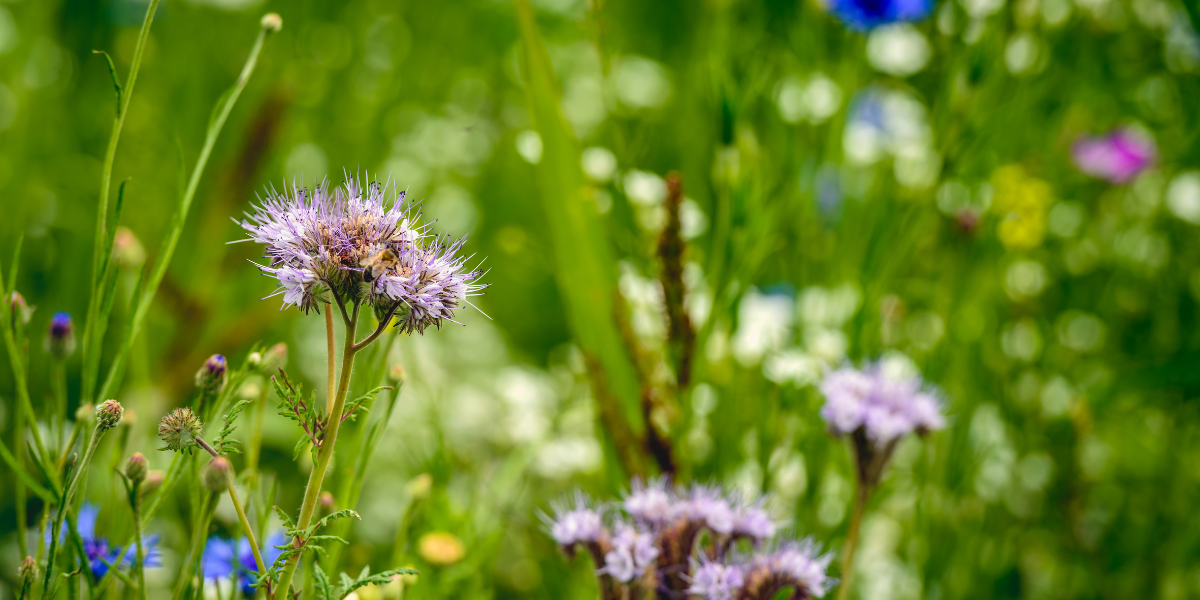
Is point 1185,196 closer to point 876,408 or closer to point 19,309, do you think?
point 876,408

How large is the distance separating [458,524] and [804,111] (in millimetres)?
735

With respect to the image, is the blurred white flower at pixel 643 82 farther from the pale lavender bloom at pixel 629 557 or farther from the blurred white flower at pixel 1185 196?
the pale lavender bloom at pixel 629 557

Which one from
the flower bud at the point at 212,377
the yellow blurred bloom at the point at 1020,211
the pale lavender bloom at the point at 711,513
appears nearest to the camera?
the flower bud at the point at 212,377

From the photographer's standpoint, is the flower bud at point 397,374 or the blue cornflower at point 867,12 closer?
the flower bud at point 397,374

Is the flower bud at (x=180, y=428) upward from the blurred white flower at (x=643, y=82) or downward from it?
downward

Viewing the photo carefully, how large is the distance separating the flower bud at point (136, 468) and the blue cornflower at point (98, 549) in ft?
0.30

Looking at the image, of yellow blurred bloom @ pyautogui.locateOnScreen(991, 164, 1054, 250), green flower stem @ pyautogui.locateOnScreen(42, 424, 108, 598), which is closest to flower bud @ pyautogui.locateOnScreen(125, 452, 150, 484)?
green flower stem @ pyautogui.locateOnScreen(42, 424, 108, 598)

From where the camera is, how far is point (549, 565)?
1.12 m

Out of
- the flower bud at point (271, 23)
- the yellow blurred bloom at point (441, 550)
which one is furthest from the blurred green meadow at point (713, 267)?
the flower bud at point (271, 23)

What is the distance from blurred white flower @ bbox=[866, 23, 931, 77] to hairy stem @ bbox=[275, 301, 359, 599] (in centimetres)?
120

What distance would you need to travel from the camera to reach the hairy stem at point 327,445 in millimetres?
450

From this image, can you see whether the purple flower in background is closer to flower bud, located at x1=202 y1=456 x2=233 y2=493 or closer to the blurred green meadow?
the blurred green meadow

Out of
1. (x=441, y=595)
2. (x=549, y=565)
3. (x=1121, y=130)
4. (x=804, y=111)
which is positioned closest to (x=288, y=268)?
(x=441, y=595)

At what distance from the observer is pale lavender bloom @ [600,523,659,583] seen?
1.94 feet
